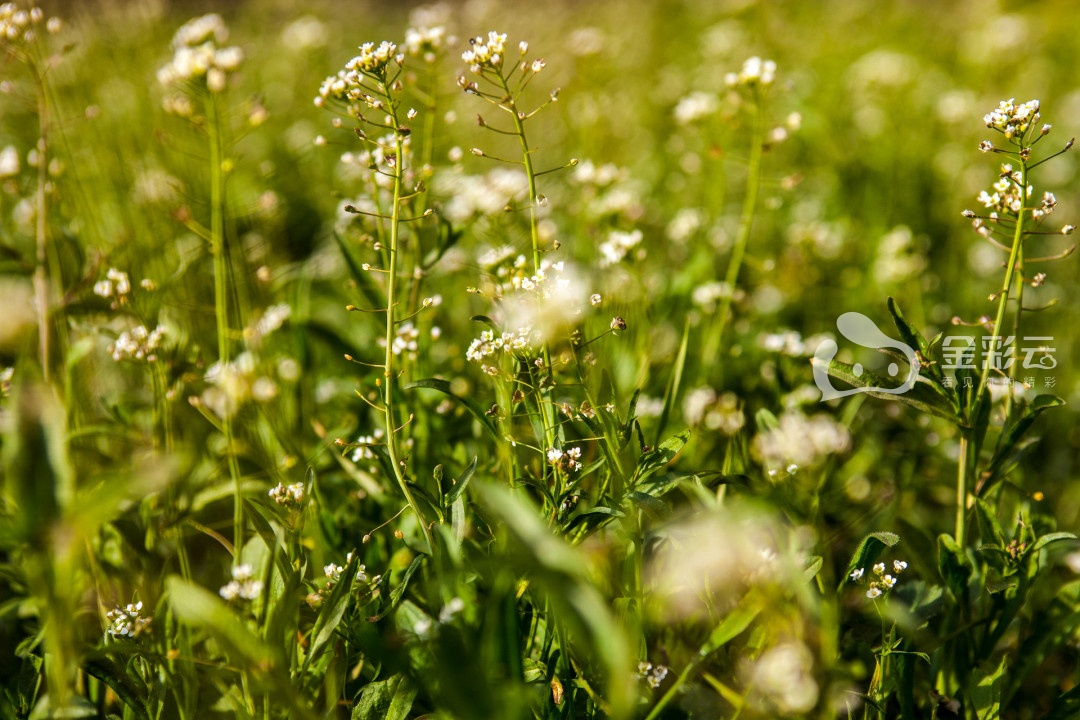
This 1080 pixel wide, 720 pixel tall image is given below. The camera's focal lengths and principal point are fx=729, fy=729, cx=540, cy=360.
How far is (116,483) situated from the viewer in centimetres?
88

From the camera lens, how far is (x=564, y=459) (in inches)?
54.4

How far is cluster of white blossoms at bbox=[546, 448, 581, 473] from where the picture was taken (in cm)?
126

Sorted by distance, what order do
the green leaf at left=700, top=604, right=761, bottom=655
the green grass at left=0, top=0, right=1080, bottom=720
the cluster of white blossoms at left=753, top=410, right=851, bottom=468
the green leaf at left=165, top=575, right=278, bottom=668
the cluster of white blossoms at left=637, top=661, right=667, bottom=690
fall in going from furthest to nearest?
the cluster of white blossoms at left=753, top=410, right=851, bottom=468 → the cluster of white blossoms at left=637, top=661, right=667, bottom=690 → the green grass at left=0, top=0, right=1080, bottom=720 → the green leaf at left=700, top=604, right=761, bottom=655 → the green leaf at left=165, top=575, right=278, bottom=668

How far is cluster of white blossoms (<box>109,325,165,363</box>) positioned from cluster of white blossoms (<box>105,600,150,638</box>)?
527mm

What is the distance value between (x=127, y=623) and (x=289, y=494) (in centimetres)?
35

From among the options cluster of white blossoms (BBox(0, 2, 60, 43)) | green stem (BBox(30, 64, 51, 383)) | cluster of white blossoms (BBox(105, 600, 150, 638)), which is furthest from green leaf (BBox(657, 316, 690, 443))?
cluster of white blossoms (BBox(0, 2, 60, 43))

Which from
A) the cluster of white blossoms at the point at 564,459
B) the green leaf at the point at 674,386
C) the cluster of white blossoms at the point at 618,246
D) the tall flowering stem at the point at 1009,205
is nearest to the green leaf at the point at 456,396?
the cluster of white blossoms at the point at 564,459

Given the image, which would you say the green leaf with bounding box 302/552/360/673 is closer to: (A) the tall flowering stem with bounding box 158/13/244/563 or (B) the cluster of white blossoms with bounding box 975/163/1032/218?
(A) the tall flowering stem with bounding box 158/13/244/563

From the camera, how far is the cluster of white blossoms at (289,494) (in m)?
Result: 1.35

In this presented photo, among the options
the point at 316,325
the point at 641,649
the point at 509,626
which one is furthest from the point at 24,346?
the point at 641,649

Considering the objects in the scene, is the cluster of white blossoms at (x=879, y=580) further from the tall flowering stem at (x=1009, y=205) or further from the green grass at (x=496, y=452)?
the tall flowering stem at (x=1009, y=205)

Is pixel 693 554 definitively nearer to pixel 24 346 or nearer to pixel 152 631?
pixel 152 631

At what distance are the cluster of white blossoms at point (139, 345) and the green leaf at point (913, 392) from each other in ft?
4.51

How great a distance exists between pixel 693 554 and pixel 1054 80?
528 cm
